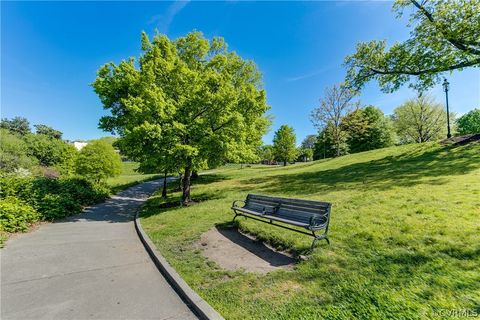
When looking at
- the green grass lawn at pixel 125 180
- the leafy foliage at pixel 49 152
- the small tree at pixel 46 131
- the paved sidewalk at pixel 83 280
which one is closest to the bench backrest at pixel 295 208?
the paved sidewalk at pixel 83 280

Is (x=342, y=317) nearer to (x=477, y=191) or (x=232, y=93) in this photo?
(x=477, y=191)

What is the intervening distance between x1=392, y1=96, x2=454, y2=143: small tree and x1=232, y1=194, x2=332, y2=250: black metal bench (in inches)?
1725

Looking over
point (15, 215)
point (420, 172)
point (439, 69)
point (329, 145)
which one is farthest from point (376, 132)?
point (15, 215)

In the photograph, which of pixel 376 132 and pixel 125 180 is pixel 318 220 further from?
pixel 376 132

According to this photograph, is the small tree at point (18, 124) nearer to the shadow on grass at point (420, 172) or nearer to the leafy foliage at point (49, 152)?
the leafy foliage at point (49, 152)

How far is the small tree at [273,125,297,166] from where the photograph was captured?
154 ft

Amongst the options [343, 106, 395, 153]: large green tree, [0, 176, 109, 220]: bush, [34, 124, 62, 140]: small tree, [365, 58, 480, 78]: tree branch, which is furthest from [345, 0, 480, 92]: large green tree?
[34, 124, 62, 140]: small tree

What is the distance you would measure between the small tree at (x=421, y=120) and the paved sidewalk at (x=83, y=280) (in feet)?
156

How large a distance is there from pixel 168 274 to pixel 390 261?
4.05m

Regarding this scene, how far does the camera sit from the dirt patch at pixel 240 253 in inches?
185

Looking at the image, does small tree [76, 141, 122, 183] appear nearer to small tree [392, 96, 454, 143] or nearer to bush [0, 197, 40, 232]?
bush [0, 197, 40, 232]

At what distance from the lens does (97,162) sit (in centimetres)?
2172

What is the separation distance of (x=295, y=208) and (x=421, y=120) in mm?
45200

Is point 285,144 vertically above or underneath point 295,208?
above
